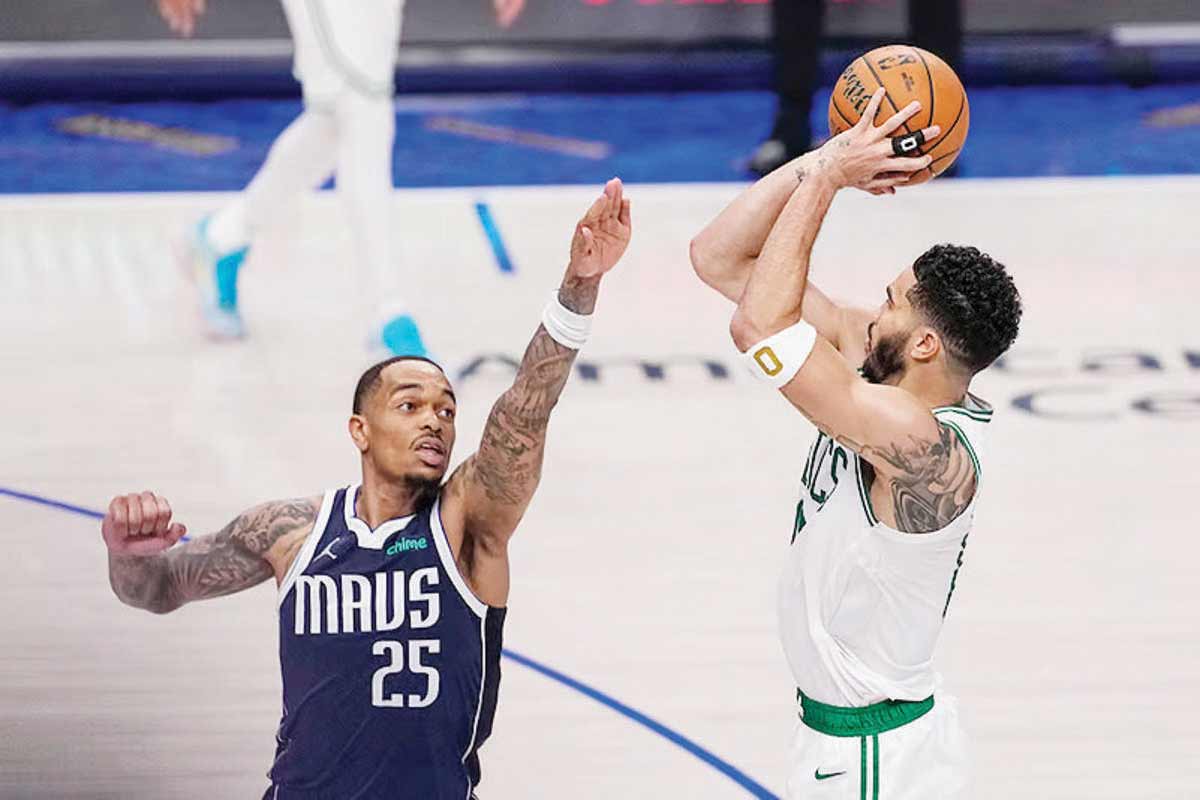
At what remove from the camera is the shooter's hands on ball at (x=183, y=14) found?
10.1 meters

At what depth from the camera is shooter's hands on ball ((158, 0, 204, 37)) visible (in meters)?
10.1

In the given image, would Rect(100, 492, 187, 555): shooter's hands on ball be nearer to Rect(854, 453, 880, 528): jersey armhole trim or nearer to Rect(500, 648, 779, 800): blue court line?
Rect(854, 453, 880, 528): jersey armhole trim

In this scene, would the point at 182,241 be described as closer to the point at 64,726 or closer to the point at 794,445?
the point at 794,445

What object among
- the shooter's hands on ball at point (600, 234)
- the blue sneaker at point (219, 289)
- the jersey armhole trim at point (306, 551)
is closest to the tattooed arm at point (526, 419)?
the shooter's hands on ball at point (600, 234)

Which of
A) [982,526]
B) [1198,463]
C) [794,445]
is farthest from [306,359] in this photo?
[1198,463]

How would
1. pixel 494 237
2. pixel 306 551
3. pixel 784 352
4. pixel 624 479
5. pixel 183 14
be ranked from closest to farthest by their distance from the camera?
pixel 784 352 < pixel 306 551 < pixel 624 479 < pixel 494 237 < pixel 183 14

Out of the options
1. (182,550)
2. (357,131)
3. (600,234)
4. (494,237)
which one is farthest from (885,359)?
(494,237)

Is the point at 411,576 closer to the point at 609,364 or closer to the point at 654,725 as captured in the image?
the point at 654,725

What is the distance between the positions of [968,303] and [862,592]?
547 millimetres

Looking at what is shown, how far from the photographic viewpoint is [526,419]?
3.68 m

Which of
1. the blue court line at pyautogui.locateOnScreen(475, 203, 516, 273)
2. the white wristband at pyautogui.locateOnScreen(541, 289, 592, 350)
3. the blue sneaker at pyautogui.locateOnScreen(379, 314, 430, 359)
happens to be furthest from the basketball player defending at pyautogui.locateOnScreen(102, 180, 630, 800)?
the blue court line at pyautogui.locateOnScreen(475, 203, 516, 273)

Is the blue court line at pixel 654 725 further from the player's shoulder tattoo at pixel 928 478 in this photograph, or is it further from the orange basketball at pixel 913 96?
the orange basketball at pixel 913 96

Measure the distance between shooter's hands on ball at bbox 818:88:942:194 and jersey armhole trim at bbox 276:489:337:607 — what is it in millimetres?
1122

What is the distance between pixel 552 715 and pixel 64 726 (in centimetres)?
121
